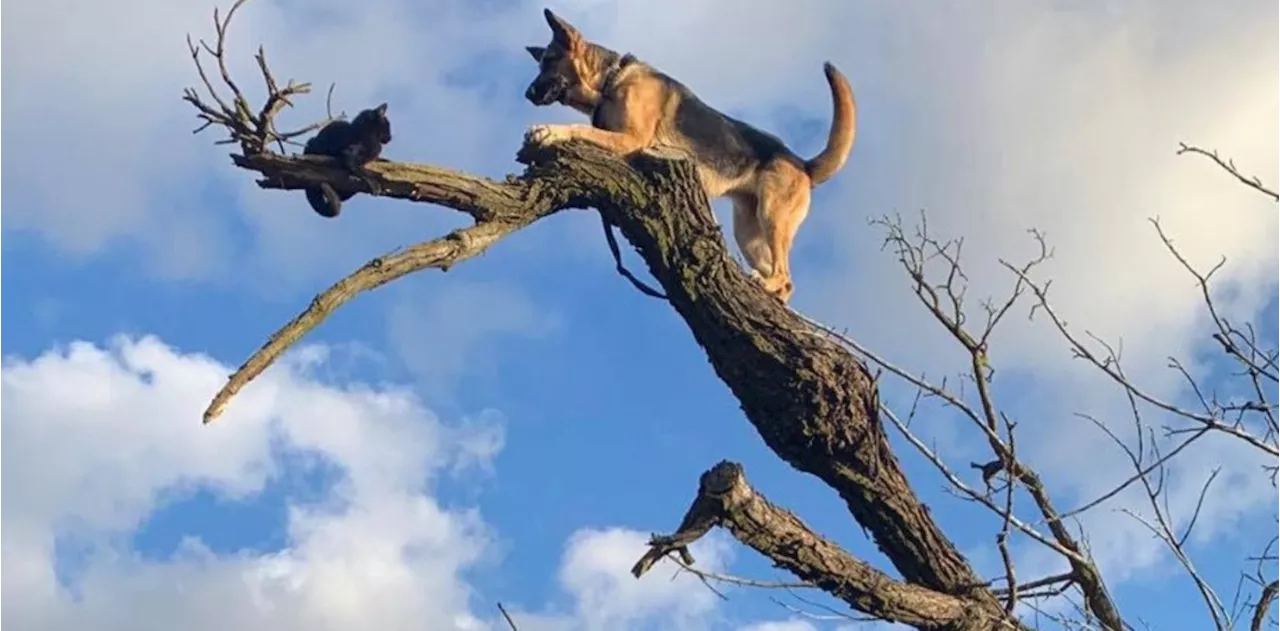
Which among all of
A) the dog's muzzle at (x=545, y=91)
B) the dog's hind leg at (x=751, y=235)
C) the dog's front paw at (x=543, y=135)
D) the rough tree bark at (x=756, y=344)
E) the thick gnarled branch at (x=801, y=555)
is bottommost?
the thick gnarled branch at (x=801, y=555)

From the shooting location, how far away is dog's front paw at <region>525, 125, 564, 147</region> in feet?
17.0

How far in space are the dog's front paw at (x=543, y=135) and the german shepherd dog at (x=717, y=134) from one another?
1273 millimetres

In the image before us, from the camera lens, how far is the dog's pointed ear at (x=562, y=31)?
7.52 metres

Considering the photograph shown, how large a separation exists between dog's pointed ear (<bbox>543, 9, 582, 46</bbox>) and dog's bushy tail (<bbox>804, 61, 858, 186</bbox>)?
137 centimetres

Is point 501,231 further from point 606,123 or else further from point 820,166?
point 820,166

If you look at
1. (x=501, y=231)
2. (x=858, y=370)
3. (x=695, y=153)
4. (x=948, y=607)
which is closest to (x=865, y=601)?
(x=948, y=607)

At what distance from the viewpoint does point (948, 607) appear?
465cm

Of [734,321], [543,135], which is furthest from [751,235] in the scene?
[734,321]

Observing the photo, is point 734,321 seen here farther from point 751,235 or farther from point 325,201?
point 751,235

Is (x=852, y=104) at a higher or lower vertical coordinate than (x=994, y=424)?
higher

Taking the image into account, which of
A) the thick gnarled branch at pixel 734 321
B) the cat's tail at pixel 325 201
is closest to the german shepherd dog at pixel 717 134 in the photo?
the thick gnarled branch at pixel 734 321

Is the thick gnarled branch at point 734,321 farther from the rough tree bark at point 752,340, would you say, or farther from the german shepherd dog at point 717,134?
the german shepherd dog at point 717,134

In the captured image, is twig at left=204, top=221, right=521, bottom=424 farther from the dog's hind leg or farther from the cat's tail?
the dog's hind leg

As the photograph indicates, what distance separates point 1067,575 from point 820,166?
2.84 metres
